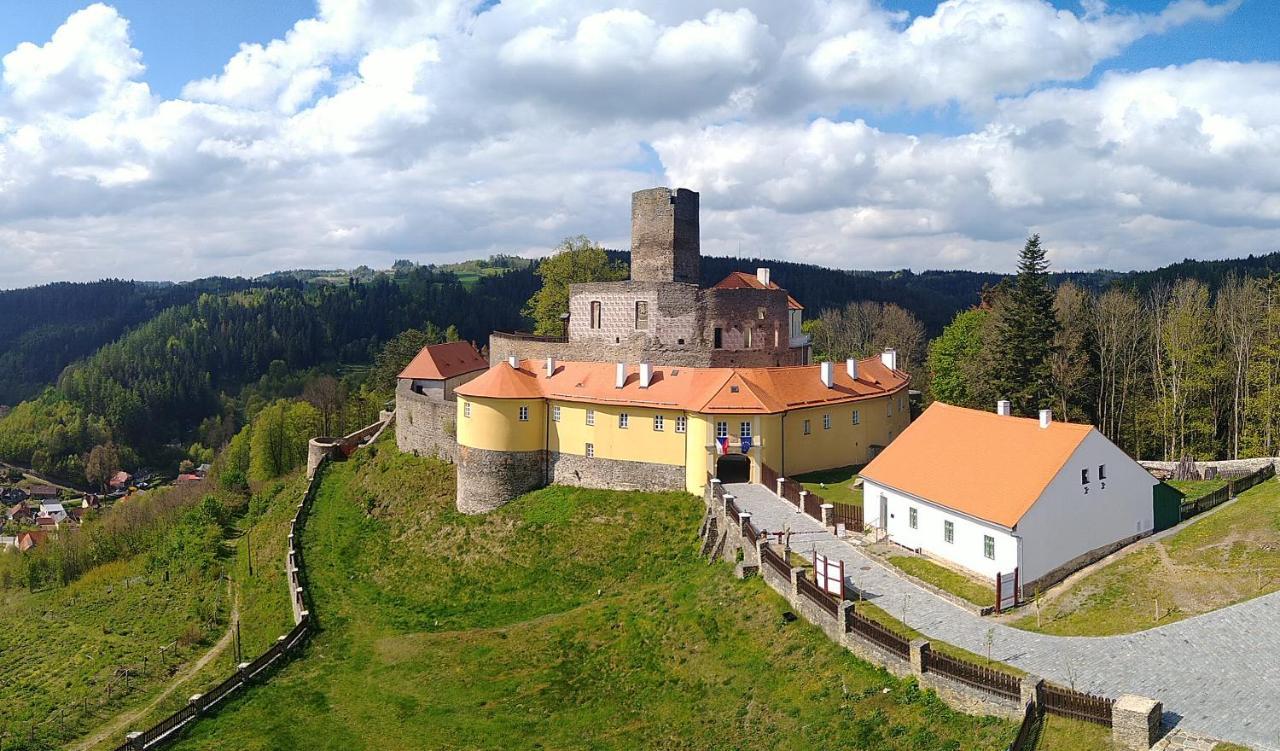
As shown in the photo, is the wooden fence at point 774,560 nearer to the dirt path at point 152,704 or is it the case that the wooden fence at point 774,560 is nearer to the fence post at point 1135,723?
the fence post at point 1135,723

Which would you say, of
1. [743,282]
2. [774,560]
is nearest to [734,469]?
[774,560]

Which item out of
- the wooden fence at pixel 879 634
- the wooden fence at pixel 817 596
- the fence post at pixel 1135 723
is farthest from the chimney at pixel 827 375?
the fence post at pixel 1135 723

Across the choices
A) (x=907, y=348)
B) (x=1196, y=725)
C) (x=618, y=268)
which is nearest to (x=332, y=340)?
(x=618, y=268)

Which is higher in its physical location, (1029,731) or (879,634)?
(879,634)

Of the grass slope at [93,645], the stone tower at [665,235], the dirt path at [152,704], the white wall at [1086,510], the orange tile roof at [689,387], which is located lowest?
the grass slope at [93,645]

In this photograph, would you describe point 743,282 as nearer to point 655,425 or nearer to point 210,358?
point 655,425

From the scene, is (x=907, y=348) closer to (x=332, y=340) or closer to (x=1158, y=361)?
(x=1158, y=361)
